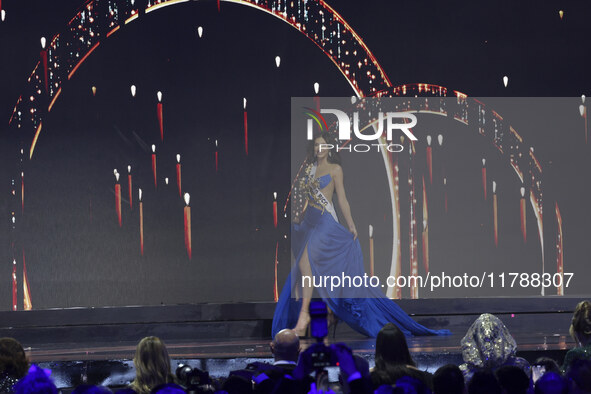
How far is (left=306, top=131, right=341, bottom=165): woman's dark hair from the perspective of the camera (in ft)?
22.6

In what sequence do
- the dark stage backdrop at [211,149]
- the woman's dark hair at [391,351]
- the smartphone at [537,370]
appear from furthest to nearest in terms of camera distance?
the dark stage backdrop at [211,149] → the smartphone at [537,370] → the woman's dark hair at [391,351]

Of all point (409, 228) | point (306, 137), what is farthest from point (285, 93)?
point (409, 228)

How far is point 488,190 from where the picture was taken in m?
7.10

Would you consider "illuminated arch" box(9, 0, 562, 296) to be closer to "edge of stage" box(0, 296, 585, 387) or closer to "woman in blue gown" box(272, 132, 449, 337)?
"woman in blue gown" box(272, 132, 449, 337)

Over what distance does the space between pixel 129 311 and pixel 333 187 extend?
2132mm

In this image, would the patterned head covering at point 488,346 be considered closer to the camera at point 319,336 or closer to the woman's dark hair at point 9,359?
the camera at point 319,336

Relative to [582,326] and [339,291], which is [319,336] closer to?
[582,326]

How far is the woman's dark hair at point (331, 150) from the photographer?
271 inches

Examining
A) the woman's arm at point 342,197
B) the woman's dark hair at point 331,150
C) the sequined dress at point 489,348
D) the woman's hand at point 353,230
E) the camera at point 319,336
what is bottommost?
the sequined dress at point 489,348

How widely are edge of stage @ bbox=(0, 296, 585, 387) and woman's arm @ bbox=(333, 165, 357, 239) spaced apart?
2.86 feet

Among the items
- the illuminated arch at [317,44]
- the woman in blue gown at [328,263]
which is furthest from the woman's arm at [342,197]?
the illuminated arch at [317,44]

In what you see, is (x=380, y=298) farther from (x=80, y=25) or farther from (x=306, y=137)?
(x=80, y=25)

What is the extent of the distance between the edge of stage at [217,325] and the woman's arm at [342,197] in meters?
0.87

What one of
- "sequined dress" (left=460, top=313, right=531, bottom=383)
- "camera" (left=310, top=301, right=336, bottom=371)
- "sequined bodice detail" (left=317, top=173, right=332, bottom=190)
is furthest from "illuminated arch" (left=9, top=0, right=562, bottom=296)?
"camera" (left=310, top=301, right=336, bottom=371)
